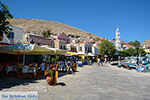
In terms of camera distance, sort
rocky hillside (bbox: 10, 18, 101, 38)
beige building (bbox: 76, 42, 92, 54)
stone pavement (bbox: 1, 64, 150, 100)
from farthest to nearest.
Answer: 1. rocky hillside (bbox: 10, 18, 101, 38)
2. beige building (bbox: 76, 42, 92, 54)
3. stone pavement (bbox: 1, 64, 150, 100)

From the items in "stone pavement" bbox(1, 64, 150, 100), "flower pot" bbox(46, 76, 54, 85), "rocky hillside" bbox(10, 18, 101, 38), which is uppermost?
"rocky hillside" bbox(10, 18, 101, 38)

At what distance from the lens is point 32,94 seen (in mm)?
4793

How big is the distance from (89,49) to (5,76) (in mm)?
39908

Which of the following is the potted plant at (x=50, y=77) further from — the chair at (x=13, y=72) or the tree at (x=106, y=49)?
the tree at (x=106, y=49)

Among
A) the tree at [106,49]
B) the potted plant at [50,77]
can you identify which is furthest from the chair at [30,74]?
the tree at [106,49]

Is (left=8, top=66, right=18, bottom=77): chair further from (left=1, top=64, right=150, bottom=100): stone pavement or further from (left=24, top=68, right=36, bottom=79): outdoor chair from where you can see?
→ (left=1, top=64, right=150, bottom=100): stone pavement

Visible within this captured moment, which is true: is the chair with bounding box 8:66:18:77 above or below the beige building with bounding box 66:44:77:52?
below

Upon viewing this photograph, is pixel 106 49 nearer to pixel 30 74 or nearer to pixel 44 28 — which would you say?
pixel 30 74

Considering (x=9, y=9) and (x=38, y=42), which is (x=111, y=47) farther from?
(x=9, y=9)

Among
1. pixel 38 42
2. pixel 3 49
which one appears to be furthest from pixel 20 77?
pixel 38 42

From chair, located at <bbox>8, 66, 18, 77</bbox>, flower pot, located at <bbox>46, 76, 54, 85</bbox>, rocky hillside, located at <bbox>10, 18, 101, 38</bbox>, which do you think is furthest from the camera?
rocky hillside, located at <bbox>10, 18, 101, 38</bbox>

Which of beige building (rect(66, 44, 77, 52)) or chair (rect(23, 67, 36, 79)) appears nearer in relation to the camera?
chair (rect(23, 67, 36, 79))

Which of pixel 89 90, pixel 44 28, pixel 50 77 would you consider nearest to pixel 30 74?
pixel 50 77

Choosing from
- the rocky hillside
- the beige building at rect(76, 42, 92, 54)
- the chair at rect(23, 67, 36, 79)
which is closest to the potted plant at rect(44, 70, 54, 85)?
the chair at rect(23, 67, 36, 79)
